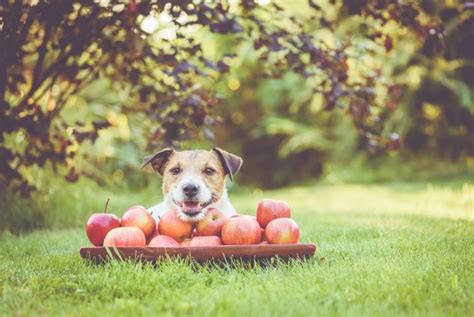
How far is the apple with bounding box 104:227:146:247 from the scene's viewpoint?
3939 mm

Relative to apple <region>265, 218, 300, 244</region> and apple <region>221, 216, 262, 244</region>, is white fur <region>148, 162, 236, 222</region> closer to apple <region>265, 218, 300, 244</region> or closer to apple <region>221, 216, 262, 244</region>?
apple <region>221, 216, 262, 244</region>

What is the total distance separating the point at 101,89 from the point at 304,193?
454cm

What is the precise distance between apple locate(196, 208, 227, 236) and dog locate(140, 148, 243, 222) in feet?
0.14

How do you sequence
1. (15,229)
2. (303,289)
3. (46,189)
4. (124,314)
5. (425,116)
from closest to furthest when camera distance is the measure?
(124,314) < (303,289) < (15,229) < (46,189) < (425,116)

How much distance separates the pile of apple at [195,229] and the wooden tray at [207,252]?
17 centimetres

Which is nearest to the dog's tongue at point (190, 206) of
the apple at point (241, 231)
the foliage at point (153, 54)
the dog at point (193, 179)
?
the dog at point (193, 179)

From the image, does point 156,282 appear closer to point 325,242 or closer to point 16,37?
point 325,242

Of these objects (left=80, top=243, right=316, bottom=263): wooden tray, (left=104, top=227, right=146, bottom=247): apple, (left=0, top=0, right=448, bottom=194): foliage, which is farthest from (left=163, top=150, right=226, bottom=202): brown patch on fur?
(left=0, top=0, right=448, bottom=194): foliage

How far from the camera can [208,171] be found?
15.2ft

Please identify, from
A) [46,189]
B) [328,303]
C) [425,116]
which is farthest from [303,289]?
[425,116]

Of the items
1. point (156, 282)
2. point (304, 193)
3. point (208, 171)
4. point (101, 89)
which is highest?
point (101, 89)

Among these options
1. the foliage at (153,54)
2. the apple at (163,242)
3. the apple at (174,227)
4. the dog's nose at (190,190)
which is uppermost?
the foliage at (153,54)

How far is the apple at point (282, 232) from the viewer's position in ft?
13.2

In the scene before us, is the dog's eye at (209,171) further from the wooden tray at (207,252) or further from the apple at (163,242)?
the wooden tray at (207,252)
